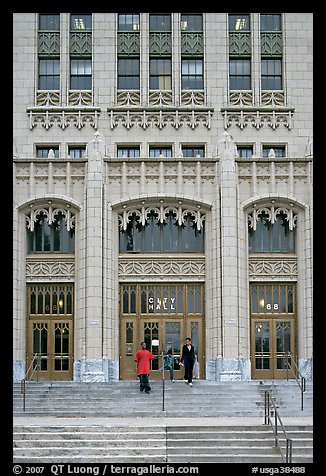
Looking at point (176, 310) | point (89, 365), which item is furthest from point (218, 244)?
point (89, 365)

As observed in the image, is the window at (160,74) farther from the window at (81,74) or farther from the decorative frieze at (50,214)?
the decorative frieze at (50,214)

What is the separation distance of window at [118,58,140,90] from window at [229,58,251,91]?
167 inches

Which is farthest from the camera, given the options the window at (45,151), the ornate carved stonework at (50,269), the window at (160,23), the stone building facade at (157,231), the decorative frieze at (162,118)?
the window at (160,23)

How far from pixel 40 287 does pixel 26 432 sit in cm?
1297

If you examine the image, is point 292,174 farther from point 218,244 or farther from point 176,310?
Result: point 176,310

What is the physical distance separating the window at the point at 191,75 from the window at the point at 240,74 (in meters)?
1.39

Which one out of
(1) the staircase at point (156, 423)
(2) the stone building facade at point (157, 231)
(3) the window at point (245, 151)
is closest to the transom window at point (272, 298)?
(2) the stone building facade at point (157, 231)

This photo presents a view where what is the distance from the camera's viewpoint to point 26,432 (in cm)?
2178

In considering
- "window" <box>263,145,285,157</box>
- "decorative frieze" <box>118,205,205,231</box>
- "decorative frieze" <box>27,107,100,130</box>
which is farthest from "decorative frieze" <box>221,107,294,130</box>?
"decorative frieze" <box>27,107,100,130</box>

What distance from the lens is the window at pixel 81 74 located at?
36.6 meters

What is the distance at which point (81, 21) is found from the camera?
1448 inches

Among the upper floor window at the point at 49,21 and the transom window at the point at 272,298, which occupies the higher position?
the upper floor window at the point at 49,21

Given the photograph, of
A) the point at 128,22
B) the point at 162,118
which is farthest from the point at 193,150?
the point at 128,22

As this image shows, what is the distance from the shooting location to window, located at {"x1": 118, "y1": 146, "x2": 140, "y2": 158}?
3650 cm
